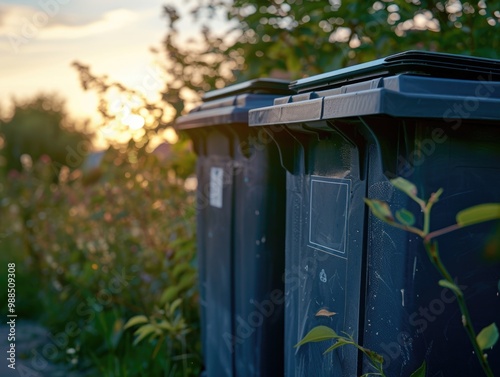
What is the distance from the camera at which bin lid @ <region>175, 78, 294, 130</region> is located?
3.08 meters

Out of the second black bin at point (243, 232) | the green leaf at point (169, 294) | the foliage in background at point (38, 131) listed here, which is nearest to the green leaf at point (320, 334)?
the second black bin at point (243, 232)

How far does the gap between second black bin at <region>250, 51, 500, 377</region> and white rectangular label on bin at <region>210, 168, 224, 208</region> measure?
1.18m

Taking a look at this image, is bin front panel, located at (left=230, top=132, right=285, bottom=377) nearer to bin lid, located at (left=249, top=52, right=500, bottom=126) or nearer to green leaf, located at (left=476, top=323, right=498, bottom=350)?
bin lid, located at (left=249, top=52, right=500, bottom=126)

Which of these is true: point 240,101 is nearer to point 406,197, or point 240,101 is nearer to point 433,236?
point 406,197

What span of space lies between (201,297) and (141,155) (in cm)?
159

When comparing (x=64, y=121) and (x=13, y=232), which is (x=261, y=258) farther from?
(x=64, y=121)

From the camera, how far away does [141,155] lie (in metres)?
5.08

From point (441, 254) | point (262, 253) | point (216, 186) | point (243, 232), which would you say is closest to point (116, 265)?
point (216, 186)

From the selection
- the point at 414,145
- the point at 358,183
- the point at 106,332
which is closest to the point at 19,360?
the point at 106,332

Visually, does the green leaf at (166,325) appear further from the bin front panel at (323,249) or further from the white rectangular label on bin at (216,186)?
the bin front panel at (323,249)

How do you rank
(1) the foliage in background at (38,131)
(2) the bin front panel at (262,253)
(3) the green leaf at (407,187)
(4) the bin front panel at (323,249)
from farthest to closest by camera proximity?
(1) the foliage in background at (38,131), (2) the bin front panel at (262,253), (4) the bin front panel at (323,249), (3) the green leaf at (407,187)

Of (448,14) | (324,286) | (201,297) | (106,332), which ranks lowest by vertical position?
(106,332)

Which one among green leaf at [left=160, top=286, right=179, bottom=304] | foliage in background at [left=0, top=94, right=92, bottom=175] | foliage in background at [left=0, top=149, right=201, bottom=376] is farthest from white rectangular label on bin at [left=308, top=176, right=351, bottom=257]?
foliage in background at [left=0, top=94, right=92, bottom=175]

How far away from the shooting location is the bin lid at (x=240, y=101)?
308 cm
